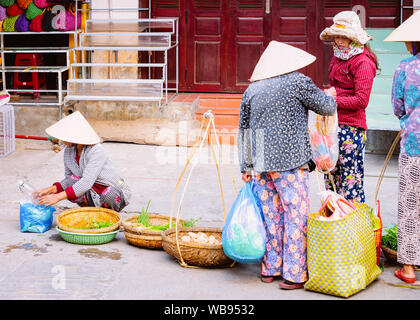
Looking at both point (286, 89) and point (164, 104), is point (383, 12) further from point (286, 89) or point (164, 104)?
point (286, 89)

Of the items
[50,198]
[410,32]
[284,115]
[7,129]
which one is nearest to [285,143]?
[284,115]

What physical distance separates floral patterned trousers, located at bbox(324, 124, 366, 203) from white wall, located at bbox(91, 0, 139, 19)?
18.9 feet

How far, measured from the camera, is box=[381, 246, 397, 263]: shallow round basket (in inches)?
197

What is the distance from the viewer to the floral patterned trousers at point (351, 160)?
5.25 metres

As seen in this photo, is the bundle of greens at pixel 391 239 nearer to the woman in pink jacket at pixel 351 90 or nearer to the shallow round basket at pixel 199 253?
the woman in pink jacket at pixel 351 90

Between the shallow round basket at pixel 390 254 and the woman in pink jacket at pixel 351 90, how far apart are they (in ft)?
1.53

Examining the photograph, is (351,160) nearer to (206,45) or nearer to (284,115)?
(284,115)

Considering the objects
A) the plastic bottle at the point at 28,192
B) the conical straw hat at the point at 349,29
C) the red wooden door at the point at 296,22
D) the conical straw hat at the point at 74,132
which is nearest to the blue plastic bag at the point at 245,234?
the conical straw hat at the point at 349,29

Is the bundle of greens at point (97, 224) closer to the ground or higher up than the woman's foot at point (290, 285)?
higher up

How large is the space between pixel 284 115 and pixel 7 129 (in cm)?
546

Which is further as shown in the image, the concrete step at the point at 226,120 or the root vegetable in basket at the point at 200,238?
the concrete step at the point at 226,120

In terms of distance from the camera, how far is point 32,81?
398 inches

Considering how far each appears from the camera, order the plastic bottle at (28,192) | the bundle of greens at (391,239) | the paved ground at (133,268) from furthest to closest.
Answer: the plastic bottle at (28,192) < the bundle of greens at (391,239) < the paved ground at (133,268)

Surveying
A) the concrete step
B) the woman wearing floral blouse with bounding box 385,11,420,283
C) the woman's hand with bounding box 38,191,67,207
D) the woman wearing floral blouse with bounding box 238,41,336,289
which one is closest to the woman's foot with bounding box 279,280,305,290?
the woman wearing floral blouse with bounding box 238,41,336,289
